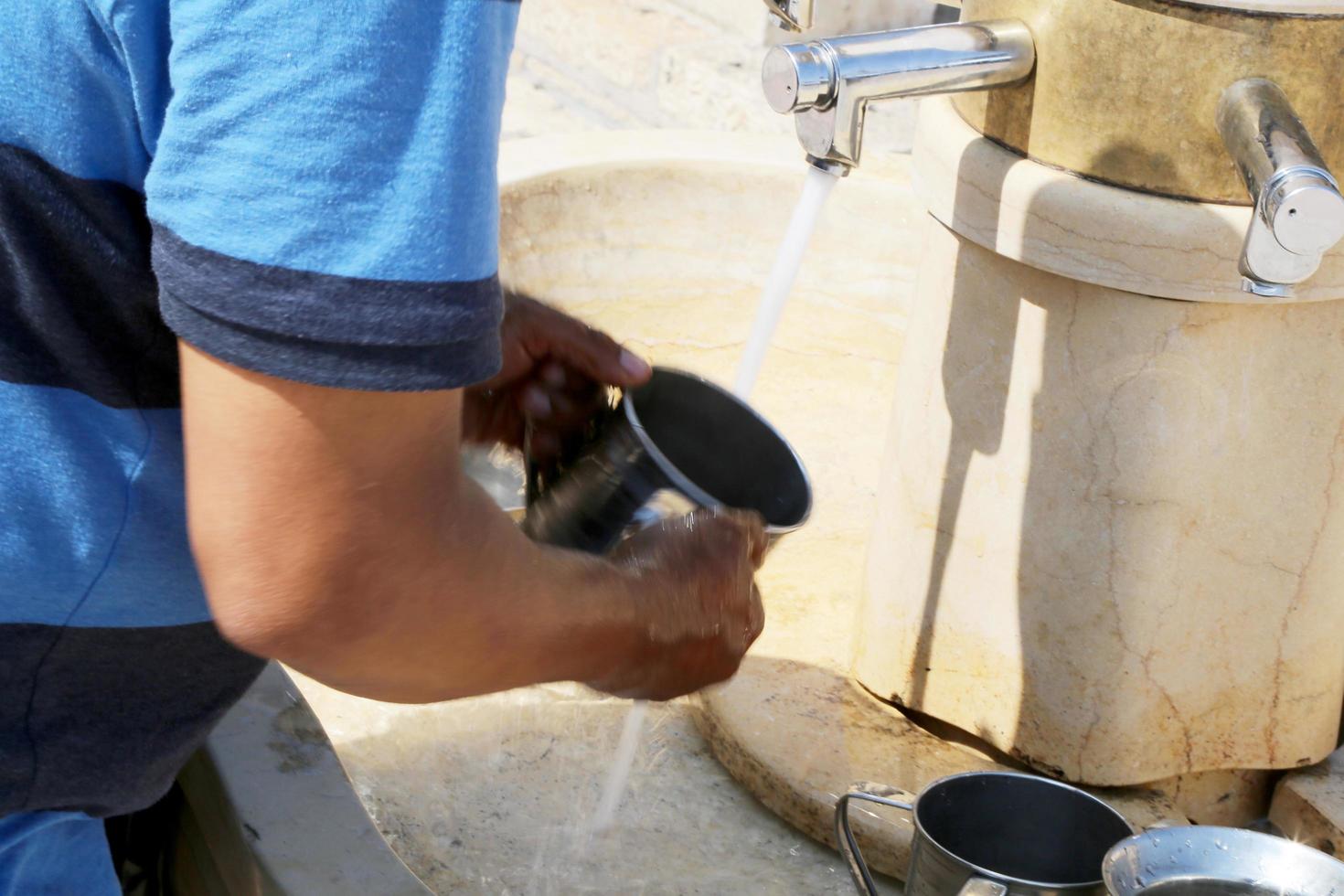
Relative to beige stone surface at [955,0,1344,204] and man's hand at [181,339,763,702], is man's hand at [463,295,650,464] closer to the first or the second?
man's hand at [181,339,763,702]

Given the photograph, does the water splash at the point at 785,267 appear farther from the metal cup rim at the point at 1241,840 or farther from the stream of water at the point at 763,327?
the metal cup rim at the point at 1241,840

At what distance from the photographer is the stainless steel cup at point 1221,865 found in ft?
3.52

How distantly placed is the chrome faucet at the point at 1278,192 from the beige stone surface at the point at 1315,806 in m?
0.61

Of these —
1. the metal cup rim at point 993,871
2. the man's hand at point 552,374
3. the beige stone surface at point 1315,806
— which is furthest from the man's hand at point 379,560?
the beige stone surface at point 1315,806

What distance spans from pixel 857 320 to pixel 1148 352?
0.95 m

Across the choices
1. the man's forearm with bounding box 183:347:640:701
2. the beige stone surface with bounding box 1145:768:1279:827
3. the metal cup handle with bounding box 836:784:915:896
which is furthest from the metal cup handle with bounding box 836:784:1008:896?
the man's forearm with bounding box 183:347:640:701

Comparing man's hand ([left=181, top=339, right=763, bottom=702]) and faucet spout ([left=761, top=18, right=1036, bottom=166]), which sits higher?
faucet spout ([left=761, top=18, right=1036, bottom=166])

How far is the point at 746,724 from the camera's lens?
60.6 inches

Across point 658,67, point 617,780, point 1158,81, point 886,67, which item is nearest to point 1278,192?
point 1158,81

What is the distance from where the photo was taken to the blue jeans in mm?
941

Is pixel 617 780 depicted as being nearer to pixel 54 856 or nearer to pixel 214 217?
pixel 54 856

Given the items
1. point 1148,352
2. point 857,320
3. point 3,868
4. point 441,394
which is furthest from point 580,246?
point 441,394

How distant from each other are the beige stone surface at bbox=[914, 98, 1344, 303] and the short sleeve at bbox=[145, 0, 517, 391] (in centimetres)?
73

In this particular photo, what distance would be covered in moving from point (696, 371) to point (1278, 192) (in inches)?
48.6
